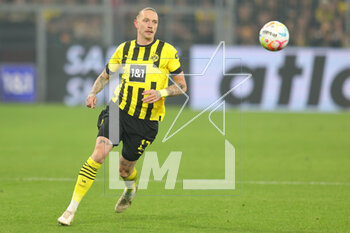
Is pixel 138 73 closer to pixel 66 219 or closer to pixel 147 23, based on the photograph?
pixel 147 23

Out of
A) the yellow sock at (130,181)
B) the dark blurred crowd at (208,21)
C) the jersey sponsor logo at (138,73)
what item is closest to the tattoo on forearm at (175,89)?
the jersey sponsor logo at (138,73)

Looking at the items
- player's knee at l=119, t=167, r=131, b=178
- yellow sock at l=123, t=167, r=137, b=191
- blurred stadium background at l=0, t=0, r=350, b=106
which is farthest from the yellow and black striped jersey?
blurred stadium background at l=0, t=0, r=350, b=106

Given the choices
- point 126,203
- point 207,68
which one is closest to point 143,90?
point 126,203

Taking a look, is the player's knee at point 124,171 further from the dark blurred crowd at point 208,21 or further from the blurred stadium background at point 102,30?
the dark blurred crowd at point 208,21

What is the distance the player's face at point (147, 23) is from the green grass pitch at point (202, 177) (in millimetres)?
1834

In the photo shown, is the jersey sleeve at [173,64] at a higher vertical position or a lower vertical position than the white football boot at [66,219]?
higher

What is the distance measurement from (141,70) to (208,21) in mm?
15901

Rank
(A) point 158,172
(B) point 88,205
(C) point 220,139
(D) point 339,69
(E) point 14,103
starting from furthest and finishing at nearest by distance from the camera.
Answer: (E) point 14,103 < (D) point 339,69 < (C) point 220,139 < (A) point 158,172 < (B) point 88,205

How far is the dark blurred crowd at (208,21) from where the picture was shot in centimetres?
2186

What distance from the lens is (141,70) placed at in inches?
278

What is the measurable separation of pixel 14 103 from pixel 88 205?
14543 millimetres

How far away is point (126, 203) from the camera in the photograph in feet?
24.6

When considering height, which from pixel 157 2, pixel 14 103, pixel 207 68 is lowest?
pixel 14 103

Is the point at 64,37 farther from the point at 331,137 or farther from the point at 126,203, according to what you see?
the point at 126,203
